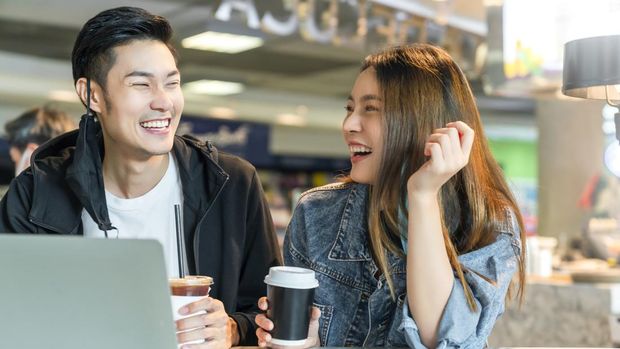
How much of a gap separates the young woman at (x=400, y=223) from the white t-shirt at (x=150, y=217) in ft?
1.08

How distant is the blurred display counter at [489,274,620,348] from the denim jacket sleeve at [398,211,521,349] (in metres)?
2.07

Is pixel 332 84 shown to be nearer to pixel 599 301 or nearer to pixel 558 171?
pixel 558 171

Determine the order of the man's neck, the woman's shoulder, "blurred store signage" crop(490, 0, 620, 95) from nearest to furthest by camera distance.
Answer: the woman's shoulder < the man's neck < "blurred store signage" crop(490, 0, 620, 95)

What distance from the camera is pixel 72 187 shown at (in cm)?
192

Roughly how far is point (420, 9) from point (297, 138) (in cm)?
935

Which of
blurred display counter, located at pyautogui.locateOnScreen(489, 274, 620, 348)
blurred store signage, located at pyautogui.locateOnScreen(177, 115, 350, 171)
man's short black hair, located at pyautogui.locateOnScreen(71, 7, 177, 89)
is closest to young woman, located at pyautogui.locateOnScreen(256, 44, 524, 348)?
man's short black hair, located at pyautogui.locateOnScreen(71, 7, 177, 89)

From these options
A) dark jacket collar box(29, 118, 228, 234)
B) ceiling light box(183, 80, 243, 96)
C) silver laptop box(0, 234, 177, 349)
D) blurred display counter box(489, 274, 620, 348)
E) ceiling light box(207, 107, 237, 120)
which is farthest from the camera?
ceiling light box(207, 107, 237, 120)

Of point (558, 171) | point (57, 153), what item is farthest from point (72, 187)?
point (558, 171)

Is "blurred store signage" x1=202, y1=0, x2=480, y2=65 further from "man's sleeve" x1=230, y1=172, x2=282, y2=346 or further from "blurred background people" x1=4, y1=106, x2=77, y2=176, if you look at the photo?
"man's sleeve" x1=230, y1=172, x2=282, y2=346

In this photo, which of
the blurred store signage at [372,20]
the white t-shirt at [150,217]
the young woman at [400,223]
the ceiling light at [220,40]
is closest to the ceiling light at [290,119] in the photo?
the ceiling light at [220,40]

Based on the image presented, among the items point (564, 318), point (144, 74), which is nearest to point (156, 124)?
point (144, 74)

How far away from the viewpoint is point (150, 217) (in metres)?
2.00

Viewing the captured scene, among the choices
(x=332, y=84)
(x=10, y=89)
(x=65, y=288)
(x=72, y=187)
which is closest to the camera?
(x=65, y=288)

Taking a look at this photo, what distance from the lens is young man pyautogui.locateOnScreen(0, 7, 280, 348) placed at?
6.38ft
